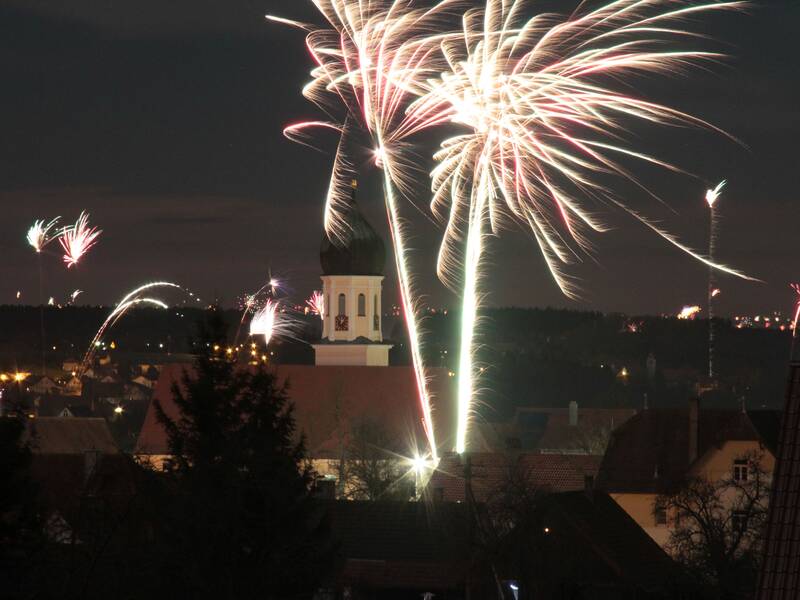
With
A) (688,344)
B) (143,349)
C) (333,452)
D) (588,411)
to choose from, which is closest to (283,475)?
(333,452)

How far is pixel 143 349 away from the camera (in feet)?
513

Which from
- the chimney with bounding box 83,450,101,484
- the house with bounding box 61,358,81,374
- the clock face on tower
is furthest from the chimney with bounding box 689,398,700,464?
the house with bounding box 61,358,81,374

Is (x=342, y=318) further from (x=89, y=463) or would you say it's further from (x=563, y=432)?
(x=89, y=463)

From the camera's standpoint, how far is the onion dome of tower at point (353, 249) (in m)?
71.8

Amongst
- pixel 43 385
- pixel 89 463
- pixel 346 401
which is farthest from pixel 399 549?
pixel 43 385

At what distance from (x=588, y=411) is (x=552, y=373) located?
3095 cm

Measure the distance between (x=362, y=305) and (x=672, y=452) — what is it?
81.3 feet

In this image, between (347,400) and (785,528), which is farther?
(347,400)

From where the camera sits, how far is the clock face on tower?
74.2 meters

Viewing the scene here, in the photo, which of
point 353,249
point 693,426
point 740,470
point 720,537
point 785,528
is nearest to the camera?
point 785,528

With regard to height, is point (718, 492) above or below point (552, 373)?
below

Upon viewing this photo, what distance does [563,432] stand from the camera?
8969 centimetres

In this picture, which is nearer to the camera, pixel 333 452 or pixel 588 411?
pixel 333 452

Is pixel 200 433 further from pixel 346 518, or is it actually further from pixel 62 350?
pixel 62 350
